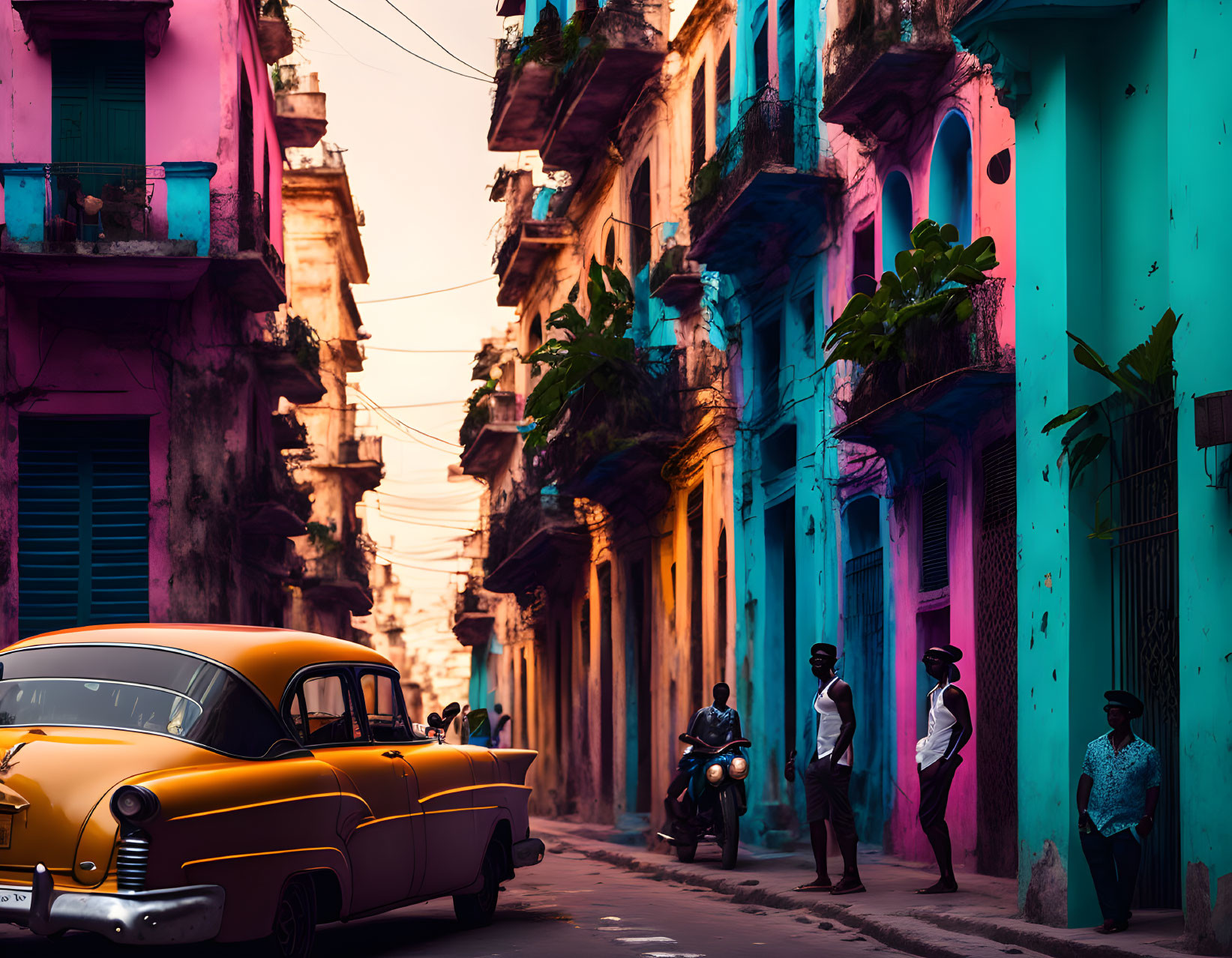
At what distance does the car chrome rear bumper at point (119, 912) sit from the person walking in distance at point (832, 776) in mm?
6332

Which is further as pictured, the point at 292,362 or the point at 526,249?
the point at 526,249

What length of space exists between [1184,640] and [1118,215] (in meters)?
2.94

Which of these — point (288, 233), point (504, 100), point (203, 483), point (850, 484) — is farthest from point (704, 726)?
point (288, 233)

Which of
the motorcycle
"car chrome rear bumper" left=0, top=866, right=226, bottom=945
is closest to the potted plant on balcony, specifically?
the motorcycle

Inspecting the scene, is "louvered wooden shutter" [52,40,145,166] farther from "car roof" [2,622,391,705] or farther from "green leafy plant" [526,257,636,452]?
"car roof" [2,622,391,705]

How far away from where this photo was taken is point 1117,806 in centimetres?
938

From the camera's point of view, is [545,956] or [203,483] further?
[203,483]

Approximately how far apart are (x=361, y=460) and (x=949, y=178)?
95.7ft

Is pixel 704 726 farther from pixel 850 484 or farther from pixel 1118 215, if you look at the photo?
pixel 1118 215

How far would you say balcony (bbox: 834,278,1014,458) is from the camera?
13.4 metres

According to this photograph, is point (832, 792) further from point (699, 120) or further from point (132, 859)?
point (699, 120)

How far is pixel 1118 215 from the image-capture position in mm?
10398

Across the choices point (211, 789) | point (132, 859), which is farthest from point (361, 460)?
point (132, 859)

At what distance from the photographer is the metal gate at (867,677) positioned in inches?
659
